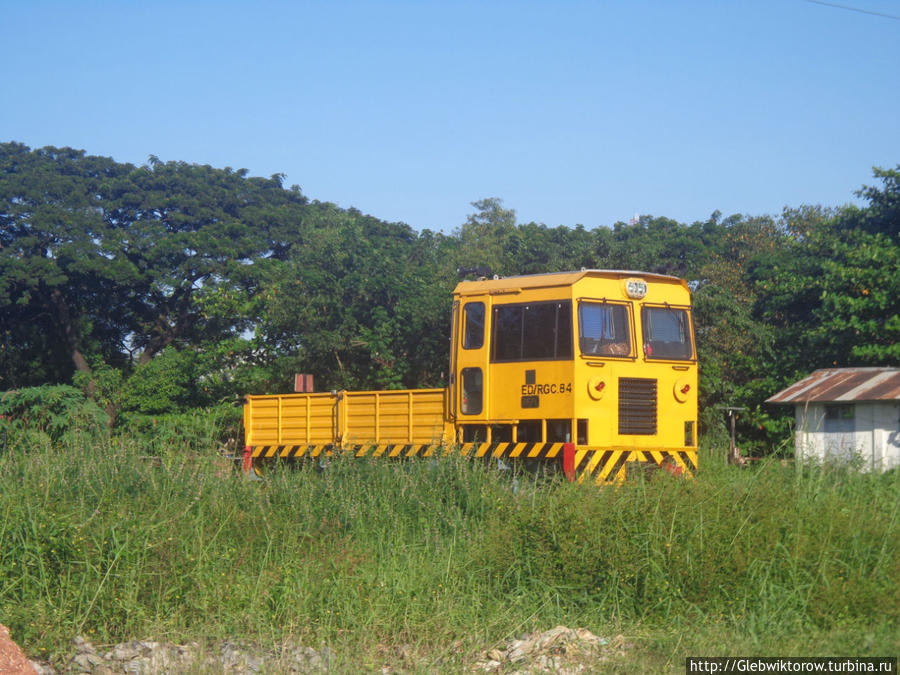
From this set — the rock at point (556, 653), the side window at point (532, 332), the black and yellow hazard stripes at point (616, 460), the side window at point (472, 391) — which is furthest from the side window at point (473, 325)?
the rock at point (556, 653)

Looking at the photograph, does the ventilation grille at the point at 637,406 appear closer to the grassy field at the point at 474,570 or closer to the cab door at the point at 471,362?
the cab door at the point at 471,362

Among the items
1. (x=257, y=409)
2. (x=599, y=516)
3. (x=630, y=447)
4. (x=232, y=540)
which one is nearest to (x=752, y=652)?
(x=599, y=516)

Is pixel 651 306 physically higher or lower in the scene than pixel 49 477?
higher

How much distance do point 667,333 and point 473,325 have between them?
281cm

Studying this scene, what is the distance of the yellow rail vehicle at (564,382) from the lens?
12.0m

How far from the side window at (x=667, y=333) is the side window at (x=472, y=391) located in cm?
238

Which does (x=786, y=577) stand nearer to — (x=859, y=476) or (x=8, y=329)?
(x=859, y=476)

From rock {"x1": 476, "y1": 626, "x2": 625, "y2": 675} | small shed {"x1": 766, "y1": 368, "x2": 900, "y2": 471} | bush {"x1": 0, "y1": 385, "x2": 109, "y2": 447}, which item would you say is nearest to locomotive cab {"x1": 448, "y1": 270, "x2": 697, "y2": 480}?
Result: small shed {"x1": 766, "y1": 368, "x2": 900, "y2": 471}

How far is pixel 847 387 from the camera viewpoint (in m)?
13.3

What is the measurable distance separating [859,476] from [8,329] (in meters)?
27.7

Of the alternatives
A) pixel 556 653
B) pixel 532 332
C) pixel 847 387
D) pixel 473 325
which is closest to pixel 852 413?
pixel 847 387

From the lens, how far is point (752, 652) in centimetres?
584

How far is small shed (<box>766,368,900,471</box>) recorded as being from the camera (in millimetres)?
12742

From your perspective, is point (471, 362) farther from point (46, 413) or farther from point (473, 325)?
point (46, 413)
